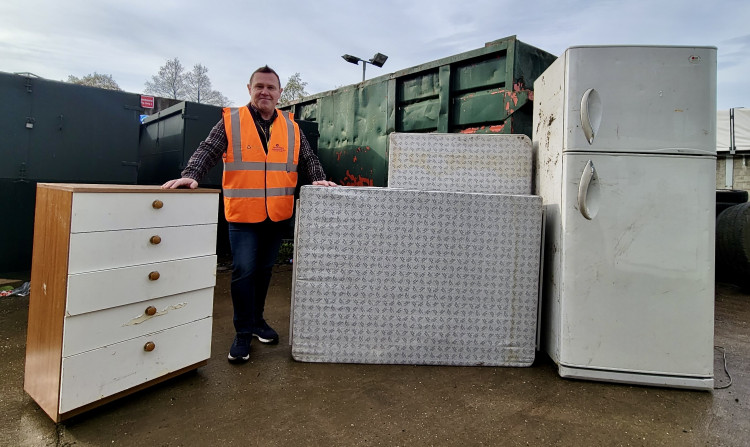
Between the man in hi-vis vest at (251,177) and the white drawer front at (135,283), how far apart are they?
302 mm

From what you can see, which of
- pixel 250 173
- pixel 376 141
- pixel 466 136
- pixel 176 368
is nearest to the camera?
pixel 176 368

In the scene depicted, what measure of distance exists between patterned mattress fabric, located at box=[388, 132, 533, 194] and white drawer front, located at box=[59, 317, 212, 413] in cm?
144

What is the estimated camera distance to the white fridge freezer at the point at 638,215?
84.4 inches

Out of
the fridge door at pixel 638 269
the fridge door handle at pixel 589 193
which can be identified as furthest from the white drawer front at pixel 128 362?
the fridge door handle at pixel 589 193

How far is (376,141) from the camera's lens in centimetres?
443

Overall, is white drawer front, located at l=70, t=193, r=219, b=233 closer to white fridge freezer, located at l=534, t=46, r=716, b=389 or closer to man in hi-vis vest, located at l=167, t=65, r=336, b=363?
man in hi-vis vest, located at l=167, t=65, r=336, b=363

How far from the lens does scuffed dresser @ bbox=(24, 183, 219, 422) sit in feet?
5.35

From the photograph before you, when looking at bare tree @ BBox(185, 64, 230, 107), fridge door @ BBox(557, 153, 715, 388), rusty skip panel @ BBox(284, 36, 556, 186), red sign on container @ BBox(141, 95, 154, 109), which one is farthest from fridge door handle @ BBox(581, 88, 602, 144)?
bare tree @ BBox(185, 64, 230, 107)

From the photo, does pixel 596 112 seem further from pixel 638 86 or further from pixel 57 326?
pixel 57 326

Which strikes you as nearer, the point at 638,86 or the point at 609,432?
the point at 609,432

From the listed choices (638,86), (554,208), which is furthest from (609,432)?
(638,86)

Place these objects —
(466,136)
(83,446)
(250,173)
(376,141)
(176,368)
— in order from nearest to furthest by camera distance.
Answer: (83,446), (176,368), (250,173), (466,136), (376,141)

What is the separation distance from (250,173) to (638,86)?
2185 millimetres

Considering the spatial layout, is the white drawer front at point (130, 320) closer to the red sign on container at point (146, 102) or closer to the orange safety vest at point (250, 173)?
the orange safety vest at point (250, 173)
